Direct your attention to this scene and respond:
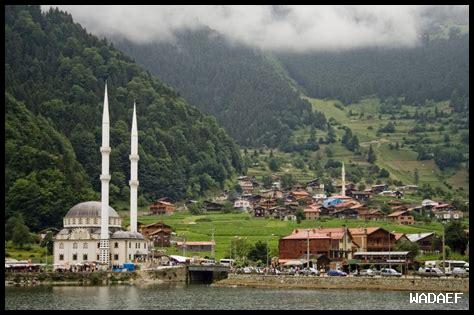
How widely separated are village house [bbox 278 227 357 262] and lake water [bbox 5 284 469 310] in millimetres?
27081

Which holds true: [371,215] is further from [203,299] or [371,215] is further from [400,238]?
[203,299]

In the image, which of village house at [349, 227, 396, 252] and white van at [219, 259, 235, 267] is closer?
white van at [219, 259, 235, 267]

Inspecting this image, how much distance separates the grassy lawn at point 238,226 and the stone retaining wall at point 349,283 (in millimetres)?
33116

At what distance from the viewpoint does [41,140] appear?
584 feet

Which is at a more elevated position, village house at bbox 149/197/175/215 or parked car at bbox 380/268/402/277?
village house at bbox 149/197/175/215

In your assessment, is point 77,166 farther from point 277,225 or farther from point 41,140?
point 277,225

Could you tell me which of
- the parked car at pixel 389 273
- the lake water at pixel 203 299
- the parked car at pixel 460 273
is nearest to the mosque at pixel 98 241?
the lake water at pixel 203 299

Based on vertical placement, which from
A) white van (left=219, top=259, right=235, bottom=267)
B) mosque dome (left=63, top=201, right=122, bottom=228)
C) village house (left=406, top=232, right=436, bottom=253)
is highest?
mosque dome (left=63, top=201, right=122, bottom=228)

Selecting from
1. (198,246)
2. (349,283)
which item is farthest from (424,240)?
(349,283)

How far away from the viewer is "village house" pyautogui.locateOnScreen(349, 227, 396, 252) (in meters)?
140

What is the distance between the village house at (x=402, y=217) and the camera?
6905 inches

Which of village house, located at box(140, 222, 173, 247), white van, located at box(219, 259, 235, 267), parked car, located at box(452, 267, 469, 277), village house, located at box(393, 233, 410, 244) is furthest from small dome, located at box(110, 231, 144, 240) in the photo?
parked car, located at box(452, 267, 469, 277)

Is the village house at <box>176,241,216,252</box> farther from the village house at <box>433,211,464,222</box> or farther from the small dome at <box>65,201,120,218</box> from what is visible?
the village house at <box>433,211,464,222</box>

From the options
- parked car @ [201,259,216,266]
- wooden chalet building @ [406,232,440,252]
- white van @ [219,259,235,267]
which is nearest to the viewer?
parked car @ [201,259,216,266]
